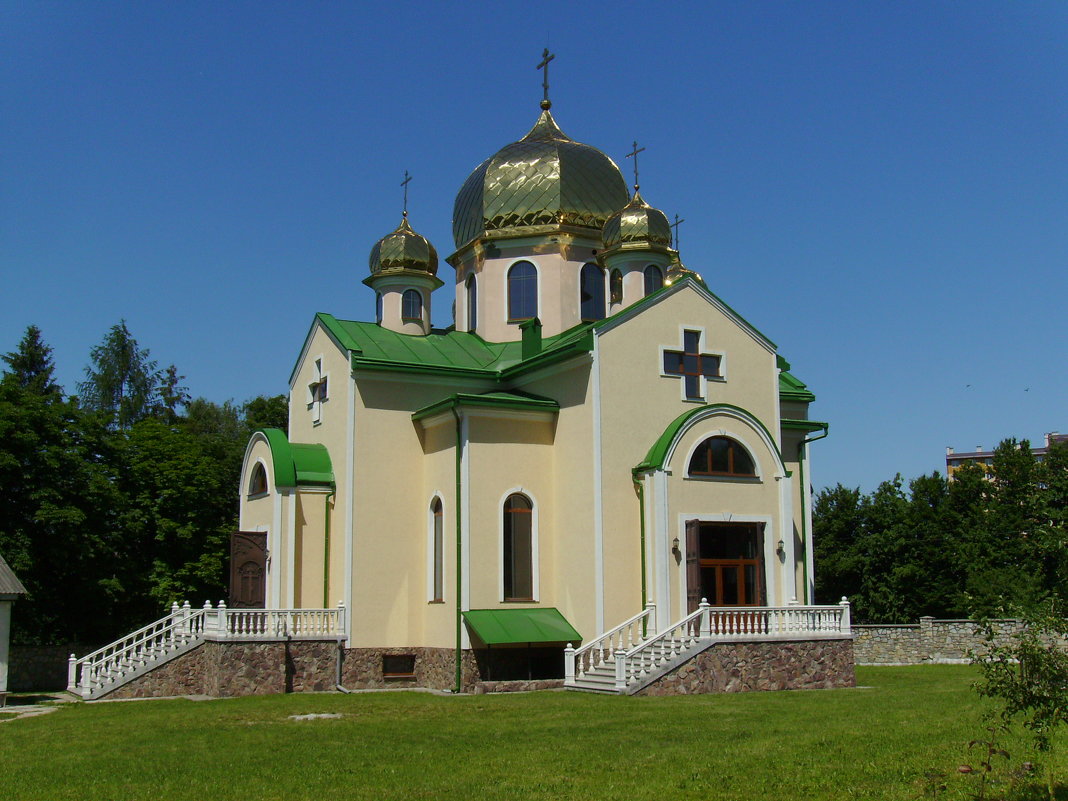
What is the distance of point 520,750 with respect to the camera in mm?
11539

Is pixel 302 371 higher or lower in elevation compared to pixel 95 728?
higher

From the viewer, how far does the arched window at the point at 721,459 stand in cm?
2039

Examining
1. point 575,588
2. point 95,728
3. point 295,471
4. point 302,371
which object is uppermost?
point 302,371

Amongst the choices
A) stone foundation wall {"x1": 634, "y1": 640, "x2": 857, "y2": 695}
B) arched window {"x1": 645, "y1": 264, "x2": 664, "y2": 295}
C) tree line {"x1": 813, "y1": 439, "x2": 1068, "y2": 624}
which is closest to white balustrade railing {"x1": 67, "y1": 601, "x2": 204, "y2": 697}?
stone foundation wall {"x1": 634, "y1": 640, "x2": 857, "y2": 695}

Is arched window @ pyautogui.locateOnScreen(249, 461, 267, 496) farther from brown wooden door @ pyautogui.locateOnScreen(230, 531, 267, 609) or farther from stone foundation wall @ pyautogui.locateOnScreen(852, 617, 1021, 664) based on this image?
stone foundation wall @ pyautogui.locateOnScreen(852, 617, 1021, 664)

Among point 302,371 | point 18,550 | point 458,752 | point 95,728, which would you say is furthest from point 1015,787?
point 18,550

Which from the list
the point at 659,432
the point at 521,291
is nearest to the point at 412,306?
the point at 521,291

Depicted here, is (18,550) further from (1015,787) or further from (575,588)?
(1015,787)

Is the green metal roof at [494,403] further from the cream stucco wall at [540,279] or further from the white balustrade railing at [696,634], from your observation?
the white balustrade railing at [696,634]

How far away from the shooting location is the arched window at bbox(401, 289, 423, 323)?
24906 mm

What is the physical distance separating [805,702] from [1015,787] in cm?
735

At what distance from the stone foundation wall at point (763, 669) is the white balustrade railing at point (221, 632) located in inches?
256

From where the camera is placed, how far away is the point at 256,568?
2227 centimetres

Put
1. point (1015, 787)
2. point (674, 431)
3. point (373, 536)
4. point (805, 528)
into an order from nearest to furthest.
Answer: point (1015, 787), point (674, 431), point (373, 536), point (805, 528)
